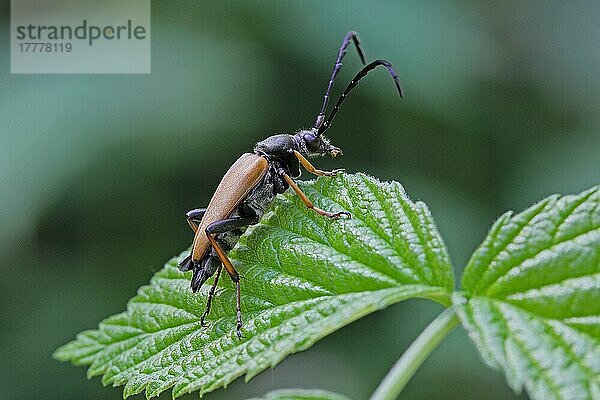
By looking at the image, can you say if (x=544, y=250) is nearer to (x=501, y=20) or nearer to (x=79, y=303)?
(x=79, y=303)

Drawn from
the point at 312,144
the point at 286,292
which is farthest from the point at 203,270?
the point at 312,144

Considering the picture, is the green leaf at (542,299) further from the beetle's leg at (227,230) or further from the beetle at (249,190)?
the beetle's leg at (227,230)

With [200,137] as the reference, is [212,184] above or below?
below

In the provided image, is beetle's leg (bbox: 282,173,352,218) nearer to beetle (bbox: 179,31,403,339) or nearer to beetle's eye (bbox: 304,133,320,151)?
beetle (bbox: 179,31,403,339)

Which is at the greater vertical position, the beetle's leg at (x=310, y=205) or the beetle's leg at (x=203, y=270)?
the beetle's leg at (x=310, y=205)

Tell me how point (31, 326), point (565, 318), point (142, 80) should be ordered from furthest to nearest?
point (142, 80)
point (31, 326)
point (565, 318)

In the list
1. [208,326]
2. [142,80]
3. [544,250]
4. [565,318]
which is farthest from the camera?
[142,80]

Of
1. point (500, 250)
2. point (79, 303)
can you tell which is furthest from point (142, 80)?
point (500, 250)

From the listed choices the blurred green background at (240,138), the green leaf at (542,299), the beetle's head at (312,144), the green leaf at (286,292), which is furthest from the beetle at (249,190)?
the blurred green background at (240,138)
